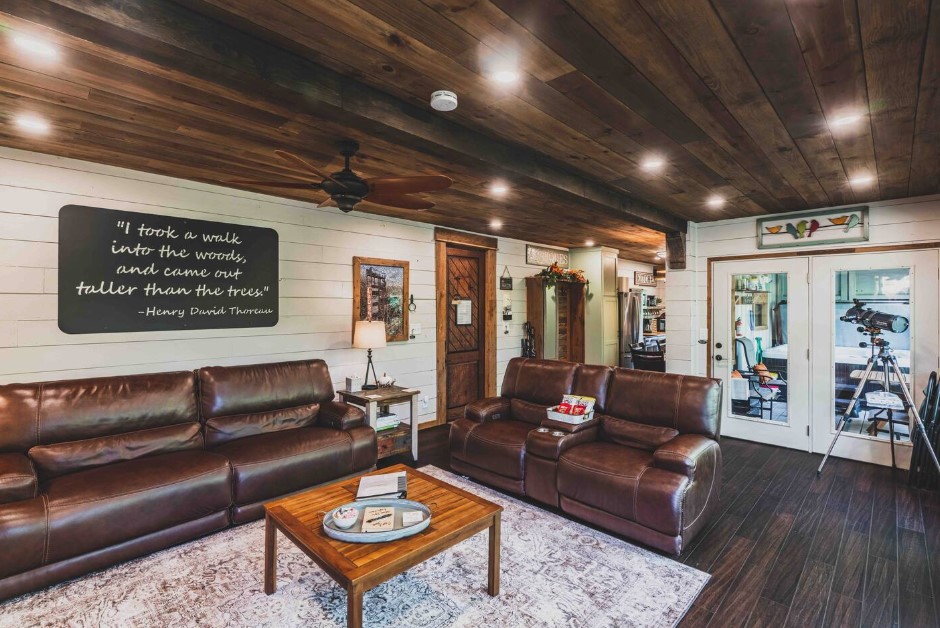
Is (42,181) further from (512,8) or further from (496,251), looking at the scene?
(496,251)

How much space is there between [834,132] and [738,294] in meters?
2.72

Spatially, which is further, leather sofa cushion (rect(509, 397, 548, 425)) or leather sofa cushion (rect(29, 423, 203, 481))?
leather sofa cushion (rect(509, 397, 548, 425))

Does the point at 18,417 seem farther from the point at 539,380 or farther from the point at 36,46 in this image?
the point at 539,380

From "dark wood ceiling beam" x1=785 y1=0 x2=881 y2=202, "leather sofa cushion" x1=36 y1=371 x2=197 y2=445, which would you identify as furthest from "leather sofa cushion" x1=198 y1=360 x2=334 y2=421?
"dark wood ceiling beam" x1=785 y1=0 x2=881 y2=202

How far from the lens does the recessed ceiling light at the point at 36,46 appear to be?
1.65 metres

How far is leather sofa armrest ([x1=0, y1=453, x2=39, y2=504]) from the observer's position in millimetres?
2211

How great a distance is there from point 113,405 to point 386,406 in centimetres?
203

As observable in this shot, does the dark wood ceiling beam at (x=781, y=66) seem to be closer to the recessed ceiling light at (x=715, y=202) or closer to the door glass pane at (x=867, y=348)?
the recessed ceiling light at (x=715, y=202)

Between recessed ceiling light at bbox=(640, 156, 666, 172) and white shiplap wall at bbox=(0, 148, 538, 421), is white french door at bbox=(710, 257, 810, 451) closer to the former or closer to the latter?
recessed ceiling light at bbox=(640, 156, 666, 172)

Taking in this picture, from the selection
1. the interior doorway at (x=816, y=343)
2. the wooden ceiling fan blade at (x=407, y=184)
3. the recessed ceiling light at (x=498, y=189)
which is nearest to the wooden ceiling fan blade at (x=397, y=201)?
the wooden ceiling fan blade at (x=407, y=184)

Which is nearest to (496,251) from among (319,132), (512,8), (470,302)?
(470,302)

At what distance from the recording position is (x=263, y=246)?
13.1 feet

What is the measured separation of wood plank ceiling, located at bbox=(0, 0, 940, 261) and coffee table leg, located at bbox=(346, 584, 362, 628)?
198cm

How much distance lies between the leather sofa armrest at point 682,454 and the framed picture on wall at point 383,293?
9.71ft
